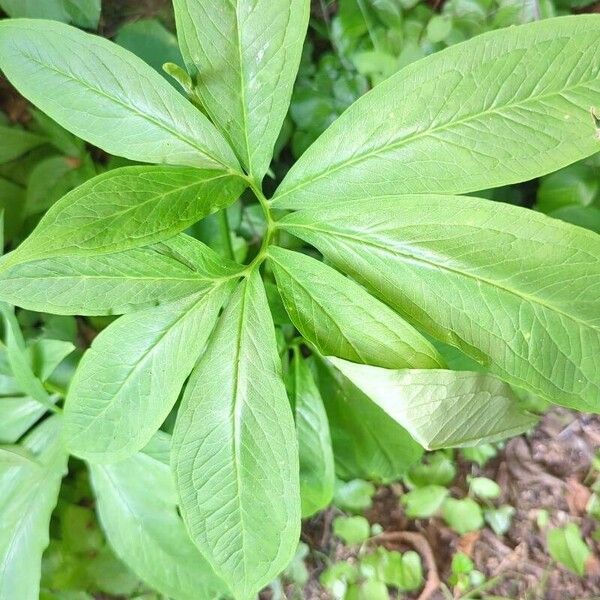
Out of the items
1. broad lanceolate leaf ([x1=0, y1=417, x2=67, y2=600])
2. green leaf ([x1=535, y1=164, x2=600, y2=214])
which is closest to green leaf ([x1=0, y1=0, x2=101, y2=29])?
broad lanceolate leaf ([x1=0, y1=417, x2=67, y2=600])

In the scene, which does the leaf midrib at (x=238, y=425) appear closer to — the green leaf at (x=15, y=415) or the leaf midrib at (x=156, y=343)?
the leaf midrib at (x=156, y=343)

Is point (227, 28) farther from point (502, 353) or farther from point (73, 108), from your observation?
point (502, 353)

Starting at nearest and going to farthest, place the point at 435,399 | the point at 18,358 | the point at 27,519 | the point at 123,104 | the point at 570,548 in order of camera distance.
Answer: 1. the point at 435,399
2. the point at 123,104
3. the point at 18,358
4. the point at 27,519
5. the point at 570,548

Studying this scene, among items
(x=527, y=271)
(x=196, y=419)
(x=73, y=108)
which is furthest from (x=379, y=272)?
(x=73, y=108)

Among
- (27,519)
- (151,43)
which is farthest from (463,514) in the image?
(151,43)

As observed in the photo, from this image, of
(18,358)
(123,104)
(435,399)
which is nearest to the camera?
(435,399)

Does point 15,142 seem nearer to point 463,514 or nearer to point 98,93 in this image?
point 98,93

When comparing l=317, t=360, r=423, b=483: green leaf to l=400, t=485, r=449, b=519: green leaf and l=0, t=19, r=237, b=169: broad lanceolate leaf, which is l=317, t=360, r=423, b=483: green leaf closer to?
l=400, t=485, r=449, b=519: green leaf
